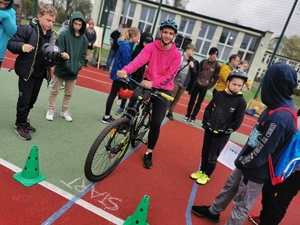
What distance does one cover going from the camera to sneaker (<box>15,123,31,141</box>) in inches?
138

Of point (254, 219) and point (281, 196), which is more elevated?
point (281, 196)

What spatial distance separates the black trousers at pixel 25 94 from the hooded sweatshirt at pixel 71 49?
23.5 inches

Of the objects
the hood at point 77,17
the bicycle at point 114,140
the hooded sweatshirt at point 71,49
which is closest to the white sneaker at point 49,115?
the hooded sweatshirt at point 71,49

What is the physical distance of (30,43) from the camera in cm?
319

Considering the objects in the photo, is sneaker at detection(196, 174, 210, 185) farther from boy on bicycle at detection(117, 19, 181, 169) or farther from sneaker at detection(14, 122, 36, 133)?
sneaker at detection(14, 122, 36, 133)

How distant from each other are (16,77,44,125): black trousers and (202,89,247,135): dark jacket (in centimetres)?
256

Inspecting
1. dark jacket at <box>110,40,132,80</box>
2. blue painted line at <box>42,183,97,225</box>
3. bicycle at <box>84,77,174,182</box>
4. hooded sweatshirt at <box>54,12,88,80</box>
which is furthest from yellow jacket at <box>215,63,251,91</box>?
blue painted line at <box>42,183,97,225</box>

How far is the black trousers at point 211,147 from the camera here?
11.1ft

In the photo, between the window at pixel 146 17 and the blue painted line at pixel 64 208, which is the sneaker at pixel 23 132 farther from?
the window at pixel 146 17

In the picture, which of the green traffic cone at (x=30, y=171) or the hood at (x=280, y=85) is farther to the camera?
the green traffic cone at (x=30, y=171)

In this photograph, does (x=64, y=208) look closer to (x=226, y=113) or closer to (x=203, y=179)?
(x=203, y=179)

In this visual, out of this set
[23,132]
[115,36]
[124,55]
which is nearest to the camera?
[23,132]

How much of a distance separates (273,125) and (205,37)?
23369 mm

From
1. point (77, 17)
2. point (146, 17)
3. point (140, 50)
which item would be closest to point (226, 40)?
point (146, 17)
